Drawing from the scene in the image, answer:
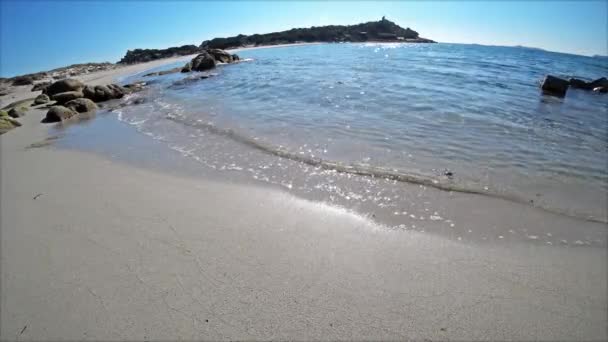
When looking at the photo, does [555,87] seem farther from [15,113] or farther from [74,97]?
[15,113]

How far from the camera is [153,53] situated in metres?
59.0

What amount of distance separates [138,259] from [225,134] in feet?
14.4

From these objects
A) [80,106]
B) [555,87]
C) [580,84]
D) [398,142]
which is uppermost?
[580,84]

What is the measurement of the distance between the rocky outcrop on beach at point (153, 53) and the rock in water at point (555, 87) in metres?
62.0

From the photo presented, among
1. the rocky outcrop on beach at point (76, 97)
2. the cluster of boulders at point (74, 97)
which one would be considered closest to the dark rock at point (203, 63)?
the rocky outcrop on beach at point (76, 97)

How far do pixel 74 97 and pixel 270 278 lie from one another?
15485 millimetres

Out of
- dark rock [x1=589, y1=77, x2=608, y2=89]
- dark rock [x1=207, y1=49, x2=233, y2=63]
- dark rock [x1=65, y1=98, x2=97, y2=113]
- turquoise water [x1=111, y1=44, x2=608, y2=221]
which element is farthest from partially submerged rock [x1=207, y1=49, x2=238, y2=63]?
dark rock [x1=589, y1=77, x2=608, y2=89]

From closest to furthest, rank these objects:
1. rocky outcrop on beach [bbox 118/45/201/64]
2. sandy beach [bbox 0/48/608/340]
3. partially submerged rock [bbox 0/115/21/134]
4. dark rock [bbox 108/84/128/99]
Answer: sandy beach [bbox 0/48/608/340]
partially submerged rock [bbox 0/115/21/134]
dark rock [bbox 108/84/128/99]
rocky outcrop on beach [bbox 118/45/201/64]

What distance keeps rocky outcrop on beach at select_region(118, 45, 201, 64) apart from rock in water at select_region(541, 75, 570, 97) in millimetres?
61988

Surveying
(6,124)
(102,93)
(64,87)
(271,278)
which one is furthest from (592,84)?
(64,87)

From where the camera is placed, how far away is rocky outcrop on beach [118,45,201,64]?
55.9 m

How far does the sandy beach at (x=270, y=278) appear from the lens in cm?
213

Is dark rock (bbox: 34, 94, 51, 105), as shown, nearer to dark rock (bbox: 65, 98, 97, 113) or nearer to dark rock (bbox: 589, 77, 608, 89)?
dark rock (bbox: 65, 98, 97, 113)

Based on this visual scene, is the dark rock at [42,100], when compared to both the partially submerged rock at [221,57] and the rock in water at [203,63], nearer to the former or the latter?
the rock in water at [203,63]
